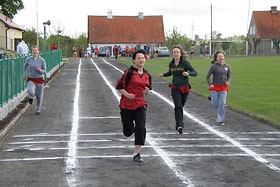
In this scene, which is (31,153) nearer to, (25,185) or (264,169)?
(25,185)

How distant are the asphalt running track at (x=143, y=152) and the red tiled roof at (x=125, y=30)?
8506 centimetres

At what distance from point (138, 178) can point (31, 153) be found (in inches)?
104

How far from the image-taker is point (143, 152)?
9.54 meters

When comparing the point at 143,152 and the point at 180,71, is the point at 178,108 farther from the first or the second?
the point at 143,152

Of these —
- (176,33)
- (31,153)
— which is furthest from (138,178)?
(176,33)

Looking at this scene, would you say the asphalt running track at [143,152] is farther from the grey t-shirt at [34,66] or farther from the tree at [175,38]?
the tree at [175,38]

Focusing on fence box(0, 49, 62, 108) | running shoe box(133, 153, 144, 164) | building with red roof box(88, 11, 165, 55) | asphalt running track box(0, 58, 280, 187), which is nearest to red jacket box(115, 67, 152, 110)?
running shoe box(133, 153, 144, 164)

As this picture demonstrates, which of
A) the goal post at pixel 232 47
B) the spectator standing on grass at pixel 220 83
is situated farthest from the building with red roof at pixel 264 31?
the spectator standing on grass at pixel 220 83

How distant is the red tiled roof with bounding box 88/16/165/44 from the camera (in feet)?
329

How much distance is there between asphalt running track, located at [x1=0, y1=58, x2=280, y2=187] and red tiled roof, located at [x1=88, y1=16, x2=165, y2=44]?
279 ft

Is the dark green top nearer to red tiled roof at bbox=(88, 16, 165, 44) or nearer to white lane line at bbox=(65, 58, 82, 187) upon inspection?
white lane line at bbox=(65, 58, 82, 187)

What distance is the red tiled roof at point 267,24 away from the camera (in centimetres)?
9819

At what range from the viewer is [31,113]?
15.6 meters

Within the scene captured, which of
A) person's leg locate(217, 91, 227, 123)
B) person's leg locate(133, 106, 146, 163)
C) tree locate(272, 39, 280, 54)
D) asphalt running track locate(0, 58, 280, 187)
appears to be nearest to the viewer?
asphalt running track locate(0, 58, 280, 187)
